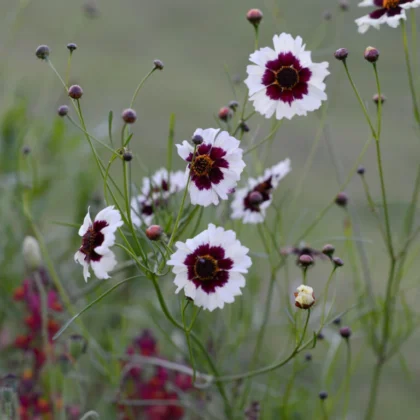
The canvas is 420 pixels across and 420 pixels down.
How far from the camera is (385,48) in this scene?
1.92 metres

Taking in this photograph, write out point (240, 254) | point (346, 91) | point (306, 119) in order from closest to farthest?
point (240, 254), point (306, 119), point (346, 91)

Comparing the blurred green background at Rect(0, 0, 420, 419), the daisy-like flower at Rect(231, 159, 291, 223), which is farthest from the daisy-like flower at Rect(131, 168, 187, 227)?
the blurred green background at Rect(0, 0, 420, 419)

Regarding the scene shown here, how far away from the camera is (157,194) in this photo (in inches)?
23.7

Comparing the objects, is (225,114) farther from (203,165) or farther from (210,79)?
(210,79)

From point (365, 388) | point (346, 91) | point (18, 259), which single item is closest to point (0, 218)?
point (18, 259)

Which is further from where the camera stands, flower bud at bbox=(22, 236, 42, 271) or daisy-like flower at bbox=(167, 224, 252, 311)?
flower bud at bbox=(22, 236, 42, 271)

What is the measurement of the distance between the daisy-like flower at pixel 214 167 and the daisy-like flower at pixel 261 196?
0.09 metres

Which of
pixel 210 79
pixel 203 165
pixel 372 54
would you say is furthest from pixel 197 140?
pixel 210 79

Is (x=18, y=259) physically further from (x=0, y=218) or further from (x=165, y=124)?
(x=165, y=124)

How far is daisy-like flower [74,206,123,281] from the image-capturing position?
440mm

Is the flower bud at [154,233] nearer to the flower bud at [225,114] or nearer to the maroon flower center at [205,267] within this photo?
the maroon flower center at [205,267]

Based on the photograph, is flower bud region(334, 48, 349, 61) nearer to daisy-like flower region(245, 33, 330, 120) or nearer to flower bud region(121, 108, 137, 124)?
daisy-like flower region(245, 33, 330, 120)

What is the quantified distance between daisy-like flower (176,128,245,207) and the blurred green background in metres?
0.68

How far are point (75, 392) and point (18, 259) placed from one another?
→ 0.21 meters
